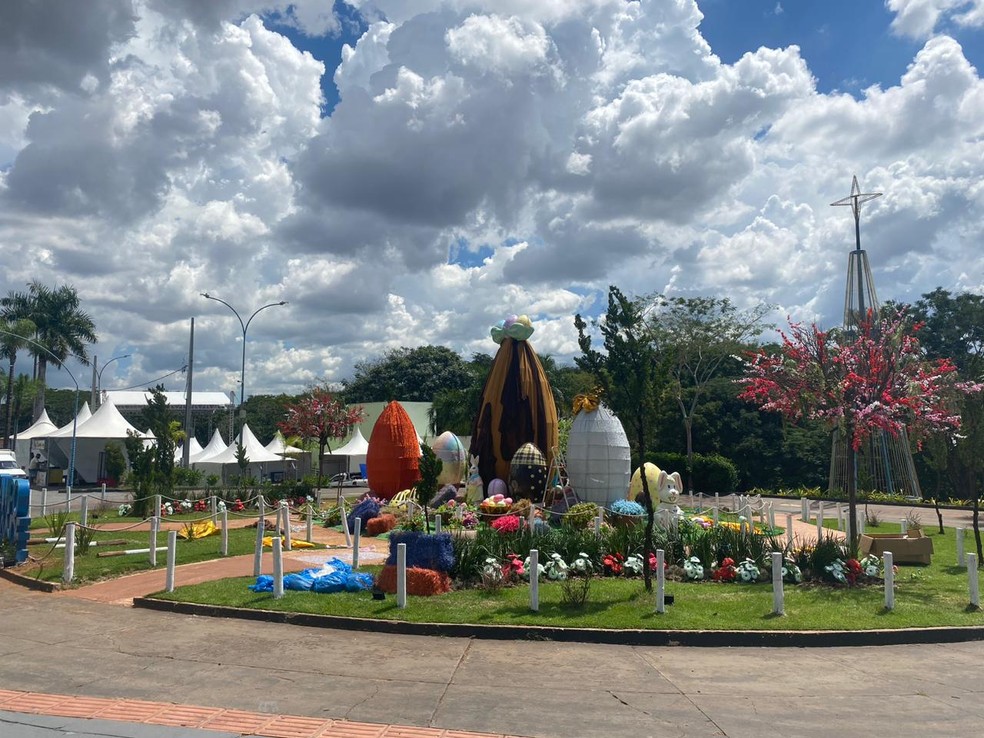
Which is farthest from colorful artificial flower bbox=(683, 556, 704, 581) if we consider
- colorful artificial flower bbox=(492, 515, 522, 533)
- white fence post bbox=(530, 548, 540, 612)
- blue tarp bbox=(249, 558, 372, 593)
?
blue tarp bbox=(249, 558, 372, 593)

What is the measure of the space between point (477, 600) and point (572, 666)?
10.4ft

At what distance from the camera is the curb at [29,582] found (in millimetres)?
13133

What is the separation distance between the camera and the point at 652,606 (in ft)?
36.2

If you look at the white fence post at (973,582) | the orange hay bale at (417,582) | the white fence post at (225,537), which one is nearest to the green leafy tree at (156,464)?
the white fence post at (225,537)

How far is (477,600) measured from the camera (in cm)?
1149

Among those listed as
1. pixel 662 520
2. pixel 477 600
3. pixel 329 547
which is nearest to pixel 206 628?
pixel 477 600

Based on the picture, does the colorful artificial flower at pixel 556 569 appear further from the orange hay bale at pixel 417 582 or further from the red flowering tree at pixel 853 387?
the red flowering tree at pixel 853 387

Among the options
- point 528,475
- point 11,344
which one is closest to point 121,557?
point 528,475

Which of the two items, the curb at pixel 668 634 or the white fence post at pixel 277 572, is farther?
the white fence post at pixel 277 572

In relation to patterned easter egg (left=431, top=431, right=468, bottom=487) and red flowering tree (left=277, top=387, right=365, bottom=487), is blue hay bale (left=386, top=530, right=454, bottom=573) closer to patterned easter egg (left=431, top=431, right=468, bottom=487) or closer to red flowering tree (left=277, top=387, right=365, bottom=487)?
patterned easter egg (left=431, top=431, right=468, bottom=487)

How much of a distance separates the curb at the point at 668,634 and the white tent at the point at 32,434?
133 ft

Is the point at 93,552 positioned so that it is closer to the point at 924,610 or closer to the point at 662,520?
the point at 662,520

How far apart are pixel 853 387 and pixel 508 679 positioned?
409 inches

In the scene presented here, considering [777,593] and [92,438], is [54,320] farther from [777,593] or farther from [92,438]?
[777,593]
